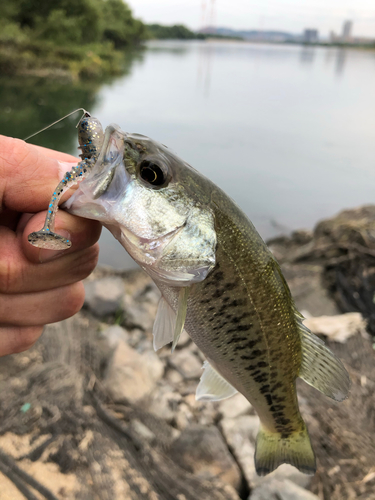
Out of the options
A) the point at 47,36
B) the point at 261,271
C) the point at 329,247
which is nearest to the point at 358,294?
the point at 329,247

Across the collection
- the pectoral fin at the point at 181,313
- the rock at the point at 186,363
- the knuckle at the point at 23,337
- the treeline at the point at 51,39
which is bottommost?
the rock at the point at 186,363

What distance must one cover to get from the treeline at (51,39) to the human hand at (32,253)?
101 ft

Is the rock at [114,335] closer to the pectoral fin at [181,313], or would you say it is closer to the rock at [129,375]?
the rock at [129,375]

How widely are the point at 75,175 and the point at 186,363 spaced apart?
3.41 metres

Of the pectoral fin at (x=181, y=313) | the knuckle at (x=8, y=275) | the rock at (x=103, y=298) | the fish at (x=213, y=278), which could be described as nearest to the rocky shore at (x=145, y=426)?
the rock at (x=103, y=298)

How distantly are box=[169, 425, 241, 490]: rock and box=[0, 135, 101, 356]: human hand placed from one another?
1.80m

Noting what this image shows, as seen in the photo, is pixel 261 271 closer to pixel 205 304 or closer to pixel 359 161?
pixel 205 304

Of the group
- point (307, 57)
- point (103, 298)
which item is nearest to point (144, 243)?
point (103, 298)

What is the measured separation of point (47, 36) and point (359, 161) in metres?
33.2

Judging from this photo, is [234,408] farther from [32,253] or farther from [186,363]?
[32,253]

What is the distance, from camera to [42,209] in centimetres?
152

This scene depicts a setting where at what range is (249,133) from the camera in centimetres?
2022

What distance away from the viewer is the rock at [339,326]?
4.60m

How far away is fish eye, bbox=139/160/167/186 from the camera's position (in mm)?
1397
